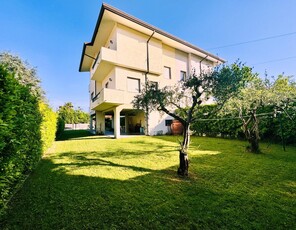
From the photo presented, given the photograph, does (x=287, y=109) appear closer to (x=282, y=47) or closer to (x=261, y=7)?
(x=261, y=7)

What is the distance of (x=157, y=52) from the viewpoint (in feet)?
51.8

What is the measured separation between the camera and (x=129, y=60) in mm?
13852

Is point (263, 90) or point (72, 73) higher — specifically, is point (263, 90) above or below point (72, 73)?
below

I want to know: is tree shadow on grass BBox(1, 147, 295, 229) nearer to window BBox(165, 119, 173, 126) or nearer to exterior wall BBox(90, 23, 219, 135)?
exterior wall BBox(90, 23, 219, 135)

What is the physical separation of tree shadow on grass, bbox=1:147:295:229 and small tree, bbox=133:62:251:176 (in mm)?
1119

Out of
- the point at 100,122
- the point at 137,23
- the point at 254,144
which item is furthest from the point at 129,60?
the point at 254,144

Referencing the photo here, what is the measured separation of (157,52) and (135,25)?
332 cm

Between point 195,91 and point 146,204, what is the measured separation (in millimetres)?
3663

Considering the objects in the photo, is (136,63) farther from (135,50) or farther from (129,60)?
(135,50)

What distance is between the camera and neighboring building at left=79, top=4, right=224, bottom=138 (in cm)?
1298

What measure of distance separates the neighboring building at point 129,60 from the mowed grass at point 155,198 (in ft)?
24.2

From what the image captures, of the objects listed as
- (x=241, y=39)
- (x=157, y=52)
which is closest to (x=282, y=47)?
(x=241, y=39)

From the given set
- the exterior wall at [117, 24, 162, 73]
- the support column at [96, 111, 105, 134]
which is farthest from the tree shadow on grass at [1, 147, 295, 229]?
the support column at [96, 111, 105, 134]

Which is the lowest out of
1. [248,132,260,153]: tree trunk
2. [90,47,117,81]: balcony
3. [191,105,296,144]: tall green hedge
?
[248,132,260,153]: tree trunk
